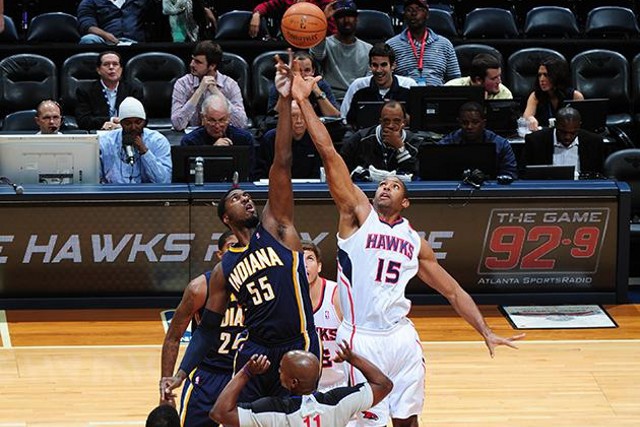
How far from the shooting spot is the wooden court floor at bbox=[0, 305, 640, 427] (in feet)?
29.8

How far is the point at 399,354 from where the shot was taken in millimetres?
7617

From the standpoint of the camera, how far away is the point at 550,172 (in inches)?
449

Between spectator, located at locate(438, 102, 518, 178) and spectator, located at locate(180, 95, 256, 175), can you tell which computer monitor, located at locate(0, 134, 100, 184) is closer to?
spectator, located at locate(180, 95, 256, 175)

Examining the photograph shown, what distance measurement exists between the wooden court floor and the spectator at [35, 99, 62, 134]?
1.60 m

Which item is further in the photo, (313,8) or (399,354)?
(313,8)

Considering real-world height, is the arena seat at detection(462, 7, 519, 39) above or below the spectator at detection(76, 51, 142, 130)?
above

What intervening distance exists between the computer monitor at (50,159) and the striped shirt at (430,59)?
144 inches

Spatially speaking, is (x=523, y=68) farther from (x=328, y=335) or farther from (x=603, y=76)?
(x=328, y=335)

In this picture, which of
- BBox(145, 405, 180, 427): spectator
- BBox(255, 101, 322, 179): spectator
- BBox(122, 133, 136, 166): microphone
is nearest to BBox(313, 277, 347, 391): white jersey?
BBox(145, 405, 180, 427): spectator

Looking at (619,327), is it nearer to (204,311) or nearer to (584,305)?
(584,305)

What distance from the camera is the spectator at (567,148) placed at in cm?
1190

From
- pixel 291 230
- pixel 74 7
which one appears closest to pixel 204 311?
pixel 291 230

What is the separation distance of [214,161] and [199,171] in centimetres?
21

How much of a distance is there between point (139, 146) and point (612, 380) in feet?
14.0
